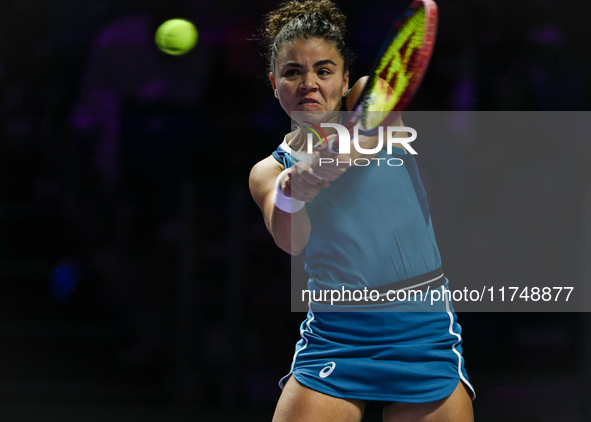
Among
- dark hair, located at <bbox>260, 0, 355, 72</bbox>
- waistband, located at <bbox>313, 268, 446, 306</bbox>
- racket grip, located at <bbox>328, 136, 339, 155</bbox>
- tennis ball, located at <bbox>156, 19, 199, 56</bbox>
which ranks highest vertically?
tennis ball, located at <bbox>156, 19, 199, 56</bbox>

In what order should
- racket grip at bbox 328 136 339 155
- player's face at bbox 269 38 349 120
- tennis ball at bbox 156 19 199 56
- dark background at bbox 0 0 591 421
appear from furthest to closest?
tennis ball at bbox 156 19 199 56 < dark background at bbox 0 0 591 421 < player's face at bbox 269 38 349 120 < racket grip at bbox 328 136 339 155

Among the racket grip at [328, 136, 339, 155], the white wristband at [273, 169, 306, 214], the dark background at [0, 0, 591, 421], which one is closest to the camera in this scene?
the racket grip at [328, 136, 339, 155]

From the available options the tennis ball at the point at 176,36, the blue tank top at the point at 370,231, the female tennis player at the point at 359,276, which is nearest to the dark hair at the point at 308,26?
the female tennis player at the point at 359,276

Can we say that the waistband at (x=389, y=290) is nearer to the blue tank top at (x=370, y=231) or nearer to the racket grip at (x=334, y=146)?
the blue tank top at (x=370, y=231)

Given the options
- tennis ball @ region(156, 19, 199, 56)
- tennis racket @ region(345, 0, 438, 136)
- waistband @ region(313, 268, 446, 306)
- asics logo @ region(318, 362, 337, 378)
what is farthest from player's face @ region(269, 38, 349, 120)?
tennis ball @ region(156, 19, 199, 56)

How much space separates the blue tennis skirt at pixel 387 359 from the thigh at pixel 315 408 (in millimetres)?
17

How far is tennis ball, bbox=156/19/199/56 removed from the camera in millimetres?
2646

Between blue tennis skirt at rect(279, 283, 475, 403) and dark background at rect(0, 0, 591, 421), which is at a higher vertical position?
dark background at rect(0, 0, 591, 421)

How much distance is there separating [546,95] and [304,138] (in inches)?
62.6

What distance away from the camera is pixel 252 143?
268 cm

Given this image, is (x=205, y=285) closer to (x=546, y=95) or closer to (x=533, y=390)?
(x=533, y=390)

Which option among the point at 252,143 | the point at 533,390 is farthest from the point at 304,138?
the point at 533,390

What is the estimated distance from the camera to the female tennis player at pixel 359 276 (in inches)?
49.5

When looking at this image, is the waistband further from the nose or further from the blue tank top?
the nose
